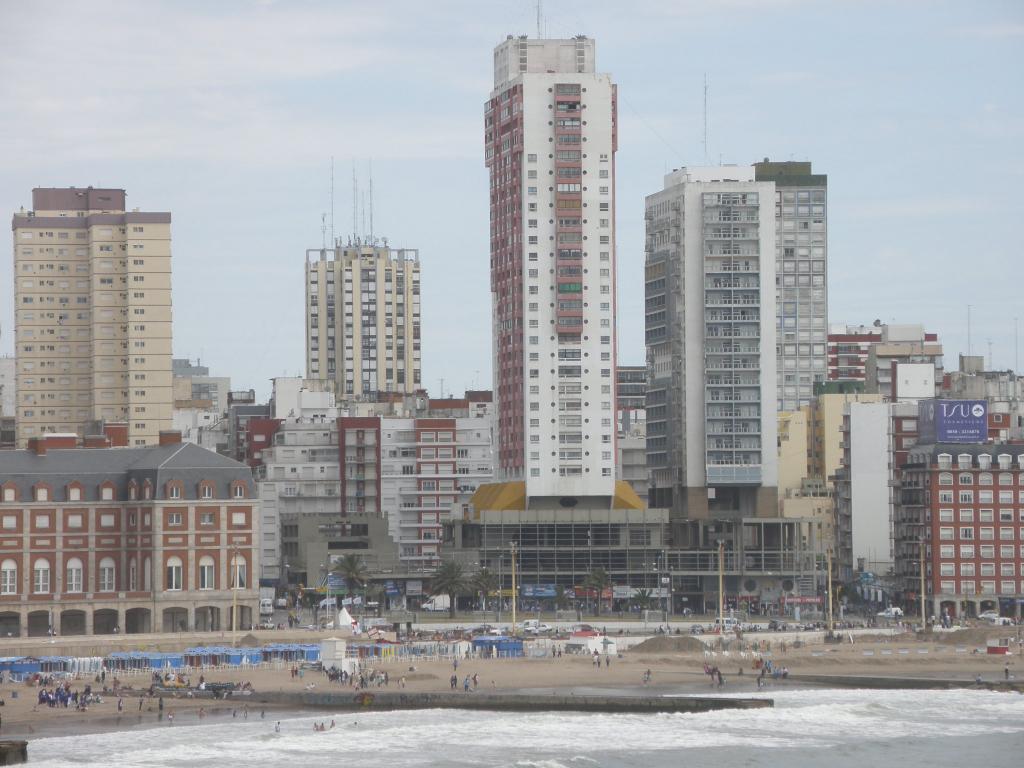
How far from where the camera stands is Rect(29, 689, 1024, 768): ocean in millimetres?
118562

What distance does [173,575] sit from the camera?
18025 cm

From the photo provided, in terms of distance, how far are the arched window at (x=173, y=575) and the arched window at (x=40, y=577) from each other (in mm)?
9379

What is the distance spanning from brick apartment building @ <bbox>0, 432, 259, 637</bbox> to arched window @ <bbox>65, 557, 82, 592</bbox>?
8 centimetres

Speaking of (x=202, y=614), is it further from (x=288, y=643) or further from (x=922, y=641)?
(x=922, y=641)

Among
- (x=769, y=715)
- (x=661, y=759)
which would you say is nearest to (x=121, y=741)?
(x=661, y=759)

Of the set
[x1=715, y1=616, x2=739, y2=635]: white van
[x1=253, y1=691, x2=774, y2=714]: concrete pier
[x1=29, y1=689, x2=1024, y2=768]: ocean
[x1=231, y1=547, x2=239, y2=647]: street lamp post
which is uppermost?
[x1=231, y1=547, x2=239, y2=647]: street lamp post

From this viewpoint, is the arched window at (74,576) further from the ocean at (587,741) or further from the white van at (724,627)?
the white van at (724,627)

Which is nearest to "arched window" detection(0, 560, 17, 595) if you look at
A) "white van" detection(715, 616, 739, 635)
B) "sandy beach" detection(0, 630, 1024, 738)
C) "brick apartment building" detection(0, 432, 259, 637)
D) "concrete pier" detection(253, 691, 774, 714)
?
"brick apartment building" detection(0, 432, 259, 637)

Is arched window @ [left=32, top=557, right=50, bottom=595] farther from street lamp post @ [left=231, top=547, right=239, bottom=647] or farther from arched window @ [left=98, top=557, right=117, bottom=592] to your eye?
street lamp post @ [left=231, top=547, right=239, bottom=647]

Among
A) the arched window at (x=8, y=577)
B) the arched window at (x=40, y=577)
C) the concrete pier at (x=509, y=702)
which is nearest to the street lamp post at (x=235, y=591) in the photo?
the arched window at (x=40, y=577)

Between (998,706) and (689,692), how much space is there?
1987 cm

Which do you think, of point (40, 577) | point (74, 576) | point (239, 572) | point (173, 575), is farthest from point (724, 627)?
point (40, 577)

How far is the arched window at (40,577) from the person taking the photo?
586ft

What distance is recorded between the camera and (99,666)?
6122 inches
